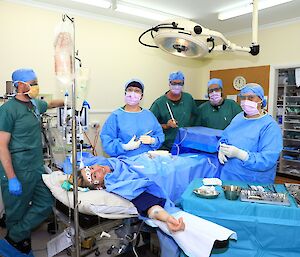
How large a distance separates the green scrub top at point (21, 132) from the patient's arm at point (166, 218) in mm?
1164

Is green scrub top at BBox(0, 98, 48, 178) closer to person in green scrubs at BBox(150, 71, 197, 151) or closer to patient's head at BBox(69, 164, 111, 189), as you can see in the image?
patient's head at BBox(69, 164, 111, 189)

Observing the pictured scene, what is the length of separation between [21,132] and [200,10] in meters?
2.53

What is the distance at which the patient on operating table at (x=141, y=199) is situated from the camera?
1.34 metres

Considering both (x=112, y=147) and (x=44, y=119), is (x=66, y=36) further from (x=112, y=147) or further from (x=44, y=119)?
(x=44, y=119)

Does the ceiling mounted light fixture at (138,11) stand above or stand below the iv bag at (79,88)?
above

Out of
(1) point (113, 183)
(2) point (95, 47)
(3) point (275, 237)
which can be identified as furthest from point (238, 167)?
(2) point (95, 47)

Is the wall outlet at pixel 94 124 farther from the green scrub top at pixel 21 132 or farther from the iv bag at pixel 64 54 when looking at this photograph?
the iv bag at pixel 64 54

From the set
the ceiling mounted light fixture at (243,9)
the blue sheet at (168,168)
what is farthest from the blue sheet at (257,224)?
the ceiling mounted light fixture at (243,9)

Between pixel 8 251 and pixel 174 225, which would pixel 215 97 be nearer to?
pixel 174 225

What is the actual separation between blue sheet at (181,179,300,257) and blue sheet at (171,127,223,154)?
912mm

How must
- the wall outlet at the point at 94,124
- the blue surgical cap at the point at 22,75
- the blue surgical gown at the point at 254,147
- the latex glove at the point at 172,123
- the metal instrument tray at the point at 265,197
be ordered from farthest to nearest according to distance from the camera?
the wall outlet at the point at 94,124 → the latex glove at the point at 172,123 → the blue surgical cap at the point at 22,75 → the blue surgical gown at the point at 254,147 → the metal instrument tray at the point at 265,197

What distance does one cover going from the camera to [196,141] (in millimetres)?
2445

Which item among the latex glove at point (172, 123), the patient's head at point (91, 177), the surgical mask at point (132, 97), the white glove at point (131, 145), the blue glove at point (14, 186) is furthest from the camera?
the latex glove at point (172, 123)

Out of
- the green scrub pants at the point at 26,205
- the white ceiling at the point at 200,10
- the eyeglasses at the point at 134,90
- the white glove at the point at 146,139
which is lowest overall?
the green scrub pants at the point at 26,205
